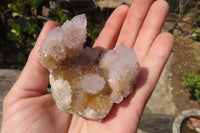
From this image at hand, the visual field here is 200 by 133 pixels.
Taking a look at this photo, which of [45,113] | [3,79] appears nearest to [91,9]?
[3,79]

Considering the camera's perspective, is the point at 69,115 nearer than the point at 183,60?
Yes

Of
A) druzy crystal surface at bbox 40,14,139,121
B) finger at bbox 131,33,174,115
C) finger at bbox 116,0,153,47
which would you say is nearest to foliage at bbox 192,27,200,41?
finger at bbox 116,0,153,47

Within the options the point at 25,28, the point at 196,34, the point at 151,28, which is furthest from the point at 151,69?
the point at 196,34

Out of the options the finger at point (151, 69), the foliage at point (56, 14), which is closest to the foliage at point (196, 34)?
the finger at point (151, 69)

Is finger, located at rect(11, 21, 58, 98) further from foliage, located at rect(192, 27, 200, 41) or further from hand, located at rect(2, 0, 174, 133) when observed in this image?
foliage, located at rect(192, 27, 200, 41)

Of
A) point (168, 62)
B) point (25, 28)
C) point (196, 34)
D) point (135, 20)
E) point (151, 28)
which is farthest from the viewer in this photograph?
point (196, 34)

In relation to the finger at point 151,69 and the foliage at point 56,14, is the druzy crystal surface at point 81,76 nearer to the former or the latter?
the finger at point 151,69

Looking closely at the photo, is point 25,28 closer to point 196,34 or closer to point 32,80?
point 32,80
